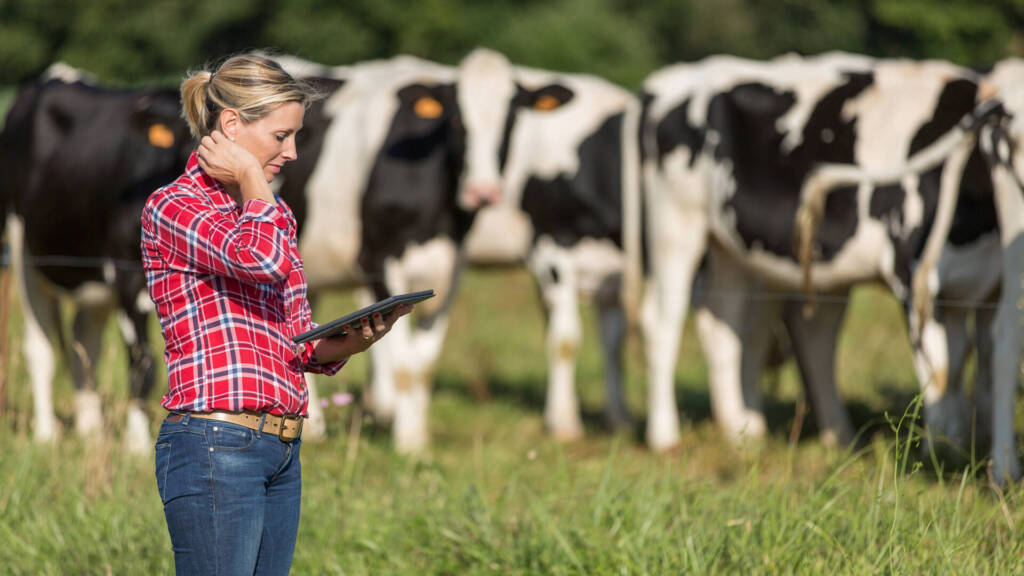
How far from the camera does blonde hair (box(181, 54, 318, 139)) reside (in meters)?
2.56

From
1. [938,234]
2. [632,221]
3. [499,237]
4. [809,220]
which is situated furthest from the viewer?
[499,237]

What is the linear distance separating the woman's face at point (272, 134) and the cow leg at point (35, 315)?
16.3 ft

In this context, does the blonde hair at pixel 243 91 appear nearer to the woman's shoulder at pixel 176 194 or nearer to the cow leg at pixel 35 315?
the woman's shoulder at pixel 176 194

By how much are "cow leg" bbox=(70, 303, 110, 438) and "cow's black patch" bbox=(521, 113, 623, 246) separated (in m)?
3.00

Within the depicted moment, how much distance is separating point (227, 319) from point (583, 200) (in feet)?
19.7

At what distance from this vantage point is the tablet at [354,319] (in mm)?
2520

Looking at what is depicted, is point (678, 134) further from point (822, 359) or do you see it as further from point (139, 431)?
point (139, 431)

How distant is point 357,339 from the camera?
2693mm

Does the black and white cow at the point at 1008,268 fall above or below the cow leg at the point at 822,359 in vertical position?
above

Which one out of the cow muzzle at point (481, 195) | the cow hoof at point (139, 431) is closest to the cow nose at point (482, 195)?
the cow muzzle at point (481, 195)

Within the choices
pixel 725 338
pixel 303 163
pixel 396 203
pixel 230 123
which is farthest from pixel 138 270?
pixel 230 123

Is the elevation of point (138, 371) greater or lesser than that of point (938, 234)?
lesser

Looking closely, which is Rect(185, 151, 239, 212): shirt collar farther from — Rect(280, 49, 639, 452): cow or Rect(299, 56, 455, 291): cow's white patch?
Rect(299, 56, 455, 291): cow's white patch

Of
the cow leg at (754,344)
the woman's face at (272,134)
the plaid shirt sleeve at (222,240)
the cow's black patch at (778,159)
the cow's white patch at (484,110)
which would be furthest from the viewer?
the cow leg at (754,344)
